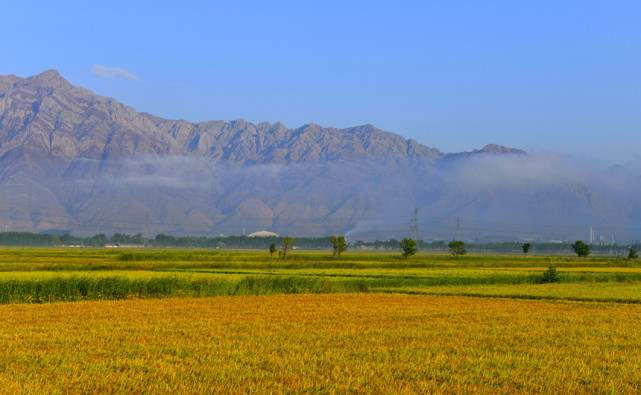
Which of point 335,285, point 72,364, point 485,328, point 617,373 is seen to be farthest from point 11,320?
point 335,285

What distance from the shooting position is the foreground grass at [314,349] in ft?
50.2

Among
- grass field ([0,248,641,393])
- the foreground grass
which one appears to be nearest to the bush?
grass field ([0,248,641,393])

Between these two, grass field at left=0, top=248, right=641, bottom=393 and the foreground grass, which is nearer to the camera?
the foreground grass

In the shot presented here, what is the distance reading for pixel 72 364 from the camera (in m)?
17.1

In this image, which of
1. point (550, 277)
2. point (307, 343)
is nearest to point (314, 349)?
point (307, 343)

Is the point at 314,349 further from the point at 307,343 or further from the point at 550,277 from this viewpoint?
the point at 550,277

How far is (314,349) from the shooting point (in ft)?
64.8

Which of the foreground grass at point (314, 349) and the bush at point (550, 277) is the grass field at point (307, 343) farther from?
the bush at point (550, 277)

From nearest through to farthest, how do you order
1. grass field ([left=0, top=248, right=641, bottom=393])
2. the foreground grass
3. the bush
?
the foreground grass → grass field ([left=0, top=248, right=641, bottom=393]) → the bush

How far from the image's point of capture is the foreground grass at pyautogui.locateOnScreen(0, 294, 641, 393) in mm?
15305

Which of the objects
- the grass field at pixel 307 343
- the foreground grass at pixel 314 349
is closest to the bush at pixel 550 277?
the grass field at pixel 307 343

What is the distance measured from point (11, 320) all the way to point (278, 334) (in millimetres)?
11690

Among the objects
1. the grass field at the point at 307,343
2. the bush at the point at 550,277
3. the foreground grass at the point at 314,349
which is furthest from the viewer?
the bush at the point at 550,277

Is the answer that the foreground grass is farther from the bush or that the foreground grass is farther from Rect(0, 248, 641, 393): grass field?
the bush
